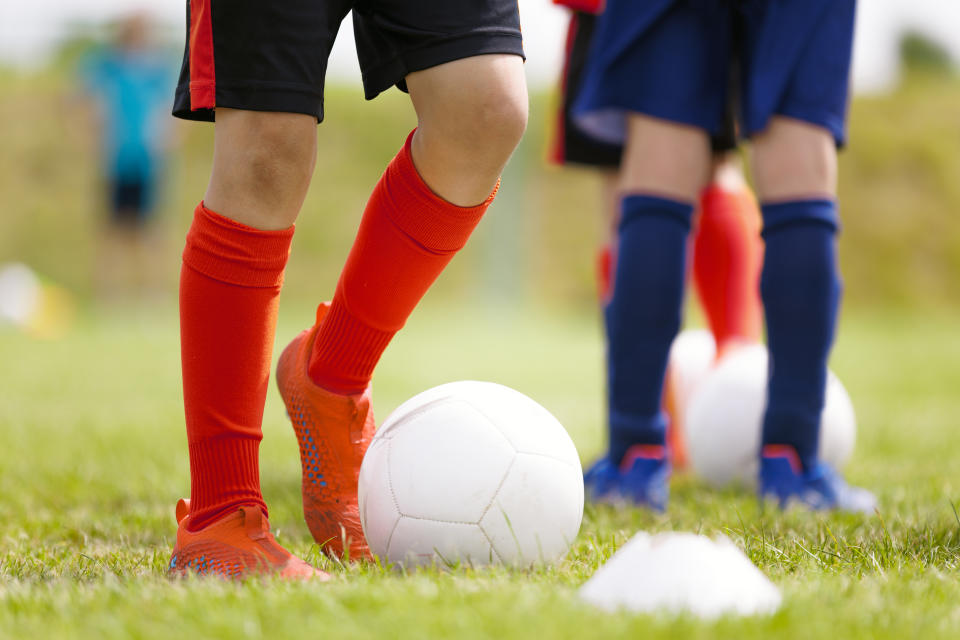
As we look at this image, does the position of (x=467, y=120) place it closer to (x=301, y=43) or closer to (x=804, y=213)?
(x=301, y=43)

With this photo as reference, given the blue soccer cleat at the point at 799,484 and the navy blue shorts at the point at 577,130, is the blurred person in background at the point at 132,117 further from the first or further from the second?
the blue soccer cleat at the point at 799,484

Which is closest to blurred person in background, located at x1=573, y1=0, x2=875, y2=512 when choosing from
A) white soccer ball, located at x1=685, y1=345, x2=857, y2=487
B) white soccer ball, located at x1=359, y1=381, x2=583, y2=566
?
white soccer ball, located at x1=685, y1=345, x2=857, y2=487

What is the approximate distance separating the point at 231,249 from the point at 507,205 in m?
16.9

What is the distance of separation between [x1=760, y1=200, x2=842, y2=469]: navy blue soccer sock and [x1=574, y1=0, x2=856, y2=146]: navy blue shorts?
23cm

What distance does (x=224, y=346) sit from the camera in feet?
5.57

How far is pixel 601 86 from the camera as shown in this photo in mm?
2602

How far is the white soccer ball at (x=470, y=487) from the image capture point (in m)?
1.63

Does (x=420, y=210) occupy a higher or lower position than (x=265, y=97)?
lower

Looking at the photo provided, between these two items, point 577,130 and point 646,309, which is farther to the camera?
point 577,130

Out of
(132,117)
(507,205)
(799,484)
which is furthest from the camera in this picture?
(507,205)

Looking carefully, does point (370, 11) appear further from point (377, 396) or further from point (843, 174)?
point (843, 174)

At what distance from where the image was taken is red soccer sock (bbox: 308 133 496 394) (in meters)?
1.81

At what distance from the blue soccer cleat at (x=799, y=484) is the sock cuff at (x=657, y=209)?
597mm

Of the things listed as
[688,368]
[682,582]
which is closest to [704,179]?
[688,368]
